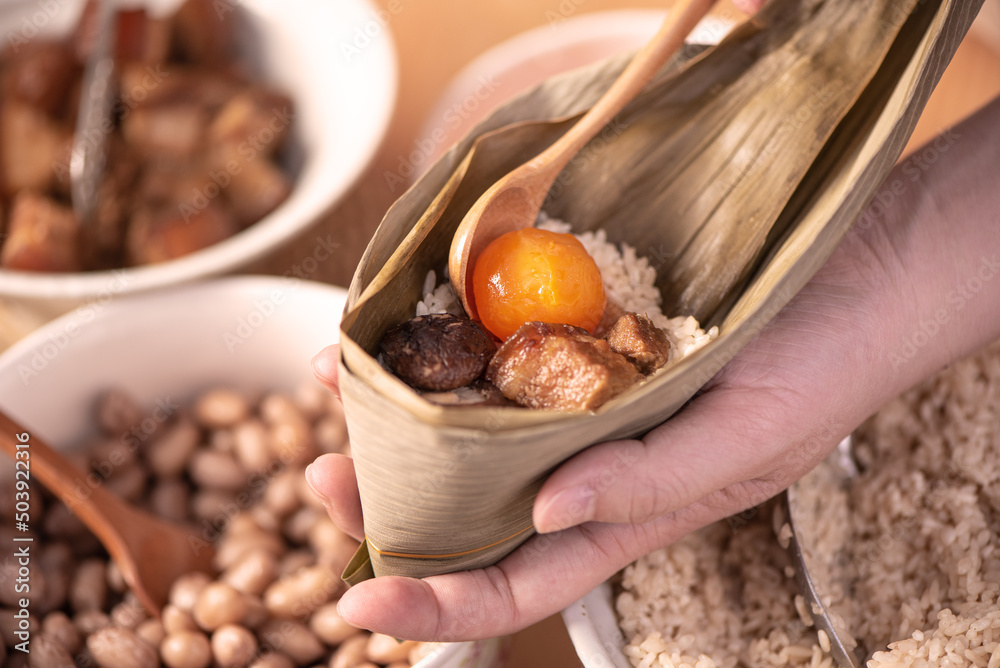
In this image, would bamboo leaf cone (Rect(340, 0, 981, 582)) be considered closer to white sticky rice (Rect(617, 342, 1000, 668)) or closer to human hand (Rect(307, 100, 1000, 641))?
human hand (Rect(307, 100, 1000, 641))

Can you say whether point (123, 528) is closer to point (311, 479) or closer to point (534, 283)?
point (311, 479)

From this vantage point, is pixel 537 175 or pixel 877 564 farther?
pixel 877 564

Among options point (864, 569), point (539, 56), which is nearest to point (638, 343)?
point (864, 569)

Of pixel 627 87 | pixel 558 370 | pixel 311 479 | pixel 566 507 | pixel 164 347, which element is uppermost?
pixel 627 87

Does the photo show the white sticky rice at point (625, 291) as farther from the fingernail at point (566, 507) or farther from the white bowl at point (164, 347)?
the white bowl at point (164, 347)

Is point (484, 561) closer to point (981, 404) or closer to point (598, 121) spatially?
point (598, 121)

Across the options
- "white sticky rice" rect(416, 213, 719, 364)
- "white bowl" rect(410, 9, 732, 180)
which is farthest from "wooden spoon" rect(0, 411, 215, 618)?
"white bowl" rect(410, 9, 732, 180)

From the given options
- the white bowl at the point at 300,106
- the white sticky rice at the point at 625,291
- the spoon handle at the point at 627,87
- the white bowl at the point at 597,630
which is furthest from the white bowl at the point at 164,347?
the white bowl at the point at 597,630
